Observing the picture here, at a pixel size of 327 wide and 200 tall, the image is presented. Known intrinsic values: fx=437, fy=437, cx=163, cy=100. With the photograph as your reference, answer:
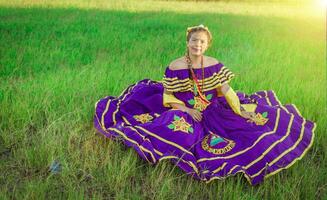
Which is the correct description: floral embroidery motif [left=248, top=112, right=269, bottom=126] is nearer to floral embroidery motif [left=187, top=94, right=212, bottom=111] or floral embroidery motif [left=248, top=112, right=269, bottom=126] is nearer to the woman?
the woman

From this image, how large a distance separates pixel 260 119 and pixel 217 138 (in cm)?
37

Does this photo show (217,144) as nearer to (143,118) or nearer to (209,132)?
(209,132)

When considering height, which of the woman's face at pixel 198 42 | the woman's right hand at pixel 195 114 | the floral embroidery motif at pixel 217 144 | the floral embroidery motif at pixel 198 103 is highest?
the woman's face at pixel 198 42

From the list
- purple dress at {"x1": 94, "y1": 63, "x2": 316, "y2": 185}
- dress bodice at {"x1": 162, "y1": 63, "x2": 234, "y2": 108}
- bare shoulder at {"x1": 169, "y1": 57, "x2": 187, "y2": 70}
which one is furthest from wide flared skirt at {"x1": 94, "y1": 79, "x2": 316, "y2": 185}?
bare shoulder at {"x1": 169, "y1": 57, "x2": 187, "y2": 70}

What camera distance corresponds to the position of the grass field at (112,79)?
233 centimetres

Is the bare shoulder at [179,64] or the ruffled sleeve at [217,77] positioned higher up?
the bare shoulder at [179,64]

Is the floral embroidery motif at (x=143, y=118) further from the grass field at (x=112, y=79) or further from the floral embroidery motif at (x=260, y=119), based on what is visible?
the floral embroidery motif at (x=260, y=119)

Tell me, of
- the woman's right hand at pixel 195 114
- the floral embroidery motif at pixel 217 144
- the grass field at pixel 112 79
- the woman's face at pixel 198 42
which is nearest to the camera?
the grass field at pixel 112 79

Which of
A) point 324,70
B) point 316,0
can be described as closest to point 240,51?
point 324,70

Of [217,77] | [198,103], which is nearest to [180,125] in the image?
[198,103]

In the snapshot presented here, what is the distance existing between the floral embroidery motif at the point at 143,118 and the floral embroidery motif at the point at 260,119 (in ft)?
2.25

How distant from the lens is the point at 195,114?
275 centimetres

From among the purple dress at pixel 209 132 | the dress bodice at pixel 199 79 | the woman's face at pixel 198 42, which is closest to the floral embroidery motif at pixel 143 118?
the purple dress at pixel 209 132

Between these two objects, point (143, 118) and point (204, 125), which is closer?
point (204, 125)
